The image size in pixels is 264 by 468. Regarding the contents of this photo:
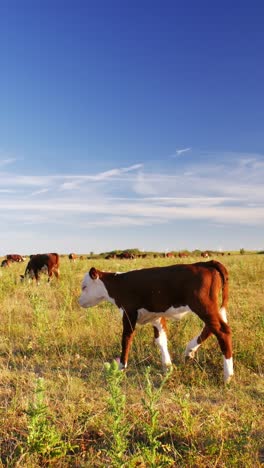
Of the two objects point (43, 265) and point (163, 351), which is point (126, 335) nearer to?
point (163, 351)

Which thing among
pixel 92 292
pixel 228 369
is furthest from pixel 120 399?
pixel 92 292

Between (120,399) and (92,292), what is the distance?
2818 millimetres

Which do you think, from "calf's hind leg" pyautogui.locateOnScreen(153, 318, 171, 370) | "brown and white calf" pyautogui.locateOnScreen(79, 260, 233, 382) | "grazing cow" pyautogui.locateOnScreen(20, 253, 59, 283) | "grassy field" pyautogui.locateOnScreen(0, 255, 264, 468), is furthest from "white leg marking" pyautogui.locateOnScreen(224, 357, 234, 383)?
"grazing cow" pyautogui.locateOnScreen(20, 253, 59, 283)

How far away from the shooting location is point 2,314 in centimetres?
999

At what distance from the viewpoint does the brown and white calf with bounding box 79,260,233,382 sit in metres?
6.02

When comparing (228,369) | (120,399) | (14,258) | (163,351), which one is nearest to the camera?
(120,399)

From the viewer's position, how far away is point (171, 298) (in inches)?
248

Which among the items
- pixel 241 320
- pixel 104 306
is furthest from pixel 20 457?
pixel 104 306

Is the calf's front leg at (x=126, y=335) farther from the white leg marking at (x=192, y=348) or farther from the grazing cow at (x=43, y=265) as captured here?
the grazing cow at (x=43, y=265)

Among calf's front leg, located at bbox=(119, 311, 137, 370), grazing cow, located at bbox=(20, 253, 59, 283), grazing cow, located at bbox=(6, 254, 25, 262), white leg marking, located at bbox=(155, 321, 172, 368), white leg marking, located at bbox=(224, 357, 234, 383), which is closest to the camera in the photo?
white leg marking, located at bbox=(224, 357, 234, 383)

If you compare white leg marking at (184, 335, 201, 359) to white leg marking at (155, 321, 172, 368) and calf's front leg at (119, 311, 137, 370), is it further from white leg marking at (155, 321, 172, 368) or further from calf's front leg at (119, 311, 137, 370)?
calf's front leg at (119, 311, 137, 370)

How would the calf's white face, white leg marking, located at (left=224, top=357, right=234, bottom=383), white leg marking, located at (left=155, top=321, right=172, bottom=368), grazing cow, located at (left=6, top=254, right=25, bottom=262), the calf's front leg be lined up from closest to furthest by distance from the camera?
1. white leg marking, located at (left=224, top=357, right=234, bottom=383)
2. the calf's front leg
3. white leg marking, located at (left=155, top=321, right=172, bottom=368)
4. the calf's white face
5. grazing cow, located at (left=6, top=254, right=25, bottom=262)

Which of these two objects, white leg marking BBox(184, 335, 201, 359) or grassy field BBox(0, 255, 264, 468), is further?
white leg marking BBox(184, 335, 201, 359)

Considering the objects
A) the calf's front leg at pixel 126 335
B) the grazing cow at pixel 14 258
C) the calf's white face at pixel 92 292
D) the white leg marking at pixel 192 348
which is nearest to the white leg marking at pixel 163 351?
the white leg marking at pixel 192 348
